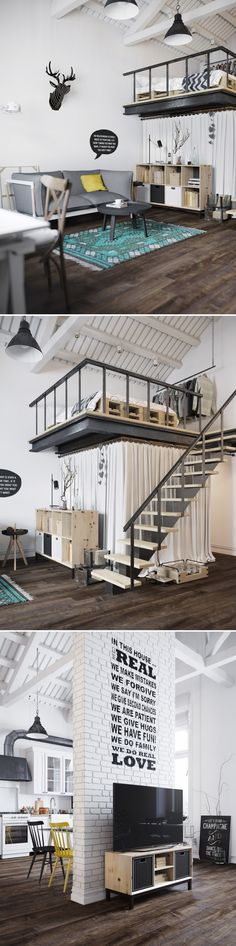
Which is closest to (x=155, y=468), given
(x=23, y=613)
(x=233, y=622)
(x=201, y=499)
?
(x=201, y=499)

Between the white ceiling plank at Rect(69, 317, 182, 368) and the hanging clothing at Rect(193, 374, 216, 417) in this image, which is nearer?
the white ceiling plank at Rect(69, 317, 182, 368)

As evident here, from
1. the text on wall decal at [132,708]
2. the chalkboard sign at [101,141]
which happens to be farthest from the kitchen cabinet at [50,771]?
the chalkboard sign at [101,141]

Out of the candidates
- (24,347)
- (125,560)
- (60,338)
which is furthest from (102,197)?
(125,560)

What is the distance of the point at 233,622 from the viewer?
4.17 metres

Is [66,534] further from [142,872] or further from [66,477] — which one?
[142,872]

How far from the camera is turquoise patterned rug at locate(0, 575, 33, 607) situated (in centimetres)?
369

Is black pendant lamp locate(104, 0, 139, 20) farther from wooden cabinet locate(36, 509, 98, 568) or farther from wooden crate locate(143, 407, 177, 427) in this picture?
wooden crate locate(143, 407, 177, 427)

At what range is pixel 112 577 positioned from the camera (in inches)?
173

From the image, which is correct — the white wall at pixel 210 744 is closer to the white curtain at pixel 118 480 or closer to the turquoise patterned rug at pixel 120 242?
the white curtain at pixel 118 480

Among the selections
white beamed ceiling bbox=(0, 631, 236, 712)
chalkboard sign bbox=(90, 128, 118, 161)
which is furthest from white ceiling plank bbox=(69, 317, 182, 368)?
white beamed ceiling bbox=(0, 631, 236, 712)

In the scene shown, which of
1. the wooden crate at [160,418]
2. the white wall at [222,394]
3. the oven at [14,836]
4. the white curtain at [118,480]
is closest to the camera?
the wooden crate at [160,418]

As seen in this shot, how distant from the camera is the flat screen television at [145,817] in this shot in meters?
6.27

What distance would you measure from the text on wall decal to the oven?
221 inches

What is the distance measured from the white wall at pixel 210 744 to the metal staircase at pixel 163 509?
487 centimetres
